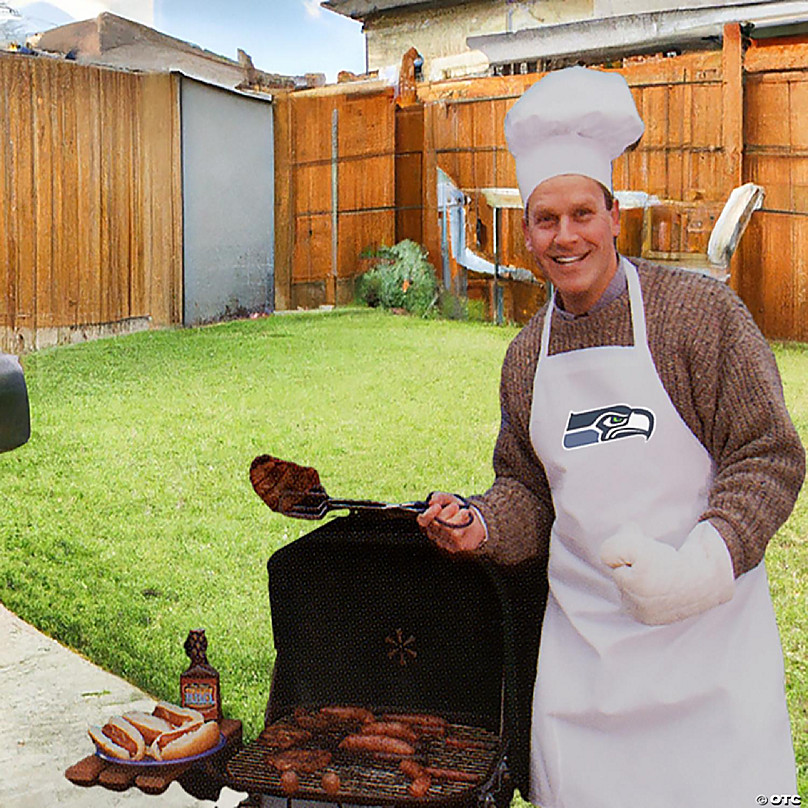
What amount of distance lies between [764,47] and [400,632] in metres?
4.16

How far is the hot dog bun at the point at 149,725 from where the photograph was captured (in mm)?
1546

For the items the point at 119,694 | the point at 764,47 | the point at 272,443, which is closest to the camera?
the point at 119,694

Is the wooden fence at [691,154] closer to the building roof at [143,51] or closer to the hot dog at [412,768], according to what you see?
the building roof at [143,51]

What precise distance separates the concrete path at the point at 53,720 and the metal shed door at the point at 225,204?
3837mm

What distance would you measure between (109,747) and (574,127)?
102 centimetres

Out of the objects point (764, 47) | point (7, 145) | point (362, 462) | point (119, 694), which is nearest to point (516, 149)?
point (119, 694)

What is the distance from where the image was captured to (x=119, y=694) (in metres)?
2.34

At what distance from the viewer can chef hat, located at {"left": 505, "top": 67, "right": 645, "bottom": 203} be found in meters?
1.33

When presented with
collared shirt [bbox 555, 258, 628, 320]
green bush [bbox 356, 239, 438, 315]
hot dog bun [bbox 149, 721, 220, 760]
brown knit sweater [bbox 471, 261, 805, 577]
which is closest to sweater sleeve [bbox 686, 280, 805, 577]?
brown knit sweater [bbox 471, 261, 805, 577]

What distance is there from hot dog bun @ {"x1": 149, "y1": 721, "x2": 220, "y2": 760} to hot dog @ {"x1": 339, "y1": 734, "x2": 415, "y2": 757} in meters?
0.21

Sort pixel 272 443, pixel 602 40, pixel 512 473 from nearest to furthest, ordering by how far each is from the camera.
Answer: pixel 512 473
pixel 602 40
pixel 272 443

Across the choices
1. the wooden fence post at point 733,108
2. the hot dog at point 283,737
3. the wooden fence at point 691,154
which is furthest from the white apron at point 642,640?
the wooden fence at point 691,154

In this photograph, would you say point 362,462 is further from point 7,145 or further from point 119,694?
point 7,145

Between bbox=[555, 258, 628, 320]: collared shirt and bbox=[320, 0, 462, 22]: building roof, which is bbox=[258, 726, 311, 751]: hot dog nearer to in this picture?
bbox=[555, 258, 628, 320]: collared shirt
